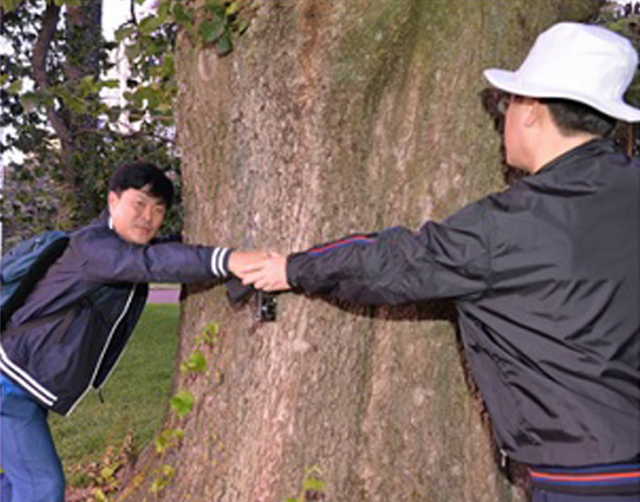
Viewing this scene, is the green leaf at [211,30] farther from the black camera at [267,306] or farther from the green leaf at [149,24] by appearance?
the black camera at [267,306]

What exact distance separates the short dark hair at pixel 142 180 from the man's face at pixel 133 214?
0.02 metres

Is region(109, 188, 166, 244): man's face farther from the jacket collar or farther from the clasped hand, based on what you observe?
the jacket collar

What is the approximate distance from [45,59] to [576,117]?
7.79 m

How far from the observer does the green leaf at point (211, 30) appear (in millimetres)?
3557

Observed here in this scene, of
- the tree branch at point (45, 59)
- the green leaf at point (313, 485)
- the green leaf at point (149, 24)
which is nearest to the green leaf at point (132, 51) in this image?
the green leaf at point (149, 24)

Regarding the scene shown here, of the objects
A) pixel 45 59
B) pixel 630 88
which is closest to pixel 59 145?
pixel 45 59

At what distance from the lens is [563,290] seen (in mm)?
2627

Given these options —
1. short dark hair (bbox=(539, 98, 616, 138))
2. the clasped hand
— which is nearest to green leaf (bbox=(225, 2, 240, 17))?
the clasped hand

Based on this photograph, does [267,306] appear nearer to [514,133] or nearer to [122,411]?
[514,133]

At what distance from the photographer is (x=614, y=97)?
2.78 m

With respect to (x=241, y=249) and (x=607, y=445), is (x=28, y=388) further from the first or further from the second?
(x=607, y=445)

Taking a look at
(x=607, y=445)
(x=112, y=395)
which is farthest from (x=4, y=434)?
(x=112, y=395)

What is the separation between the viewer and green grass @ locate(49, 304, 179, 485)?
6574 millimetres

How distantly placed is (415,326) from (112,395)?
630 cm
